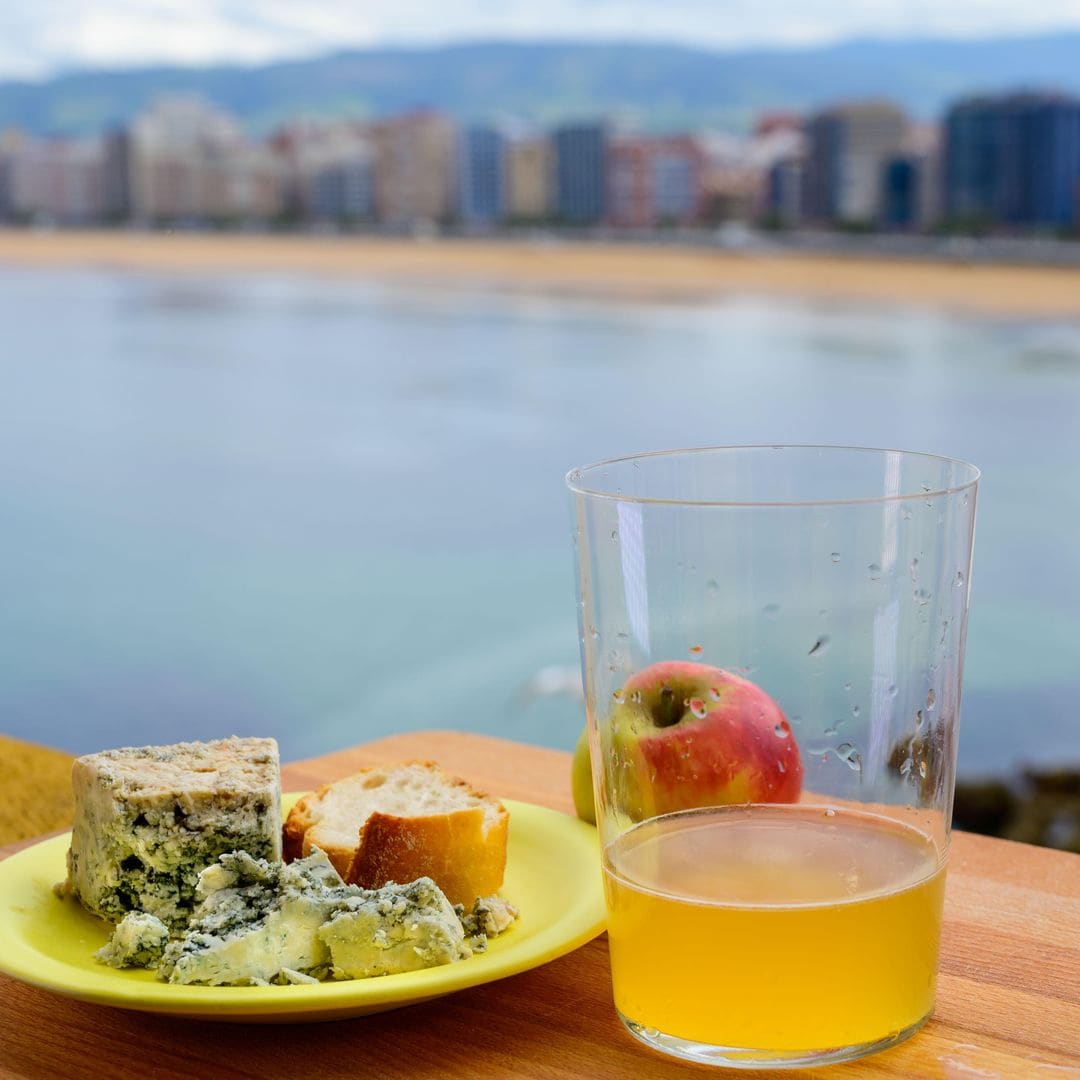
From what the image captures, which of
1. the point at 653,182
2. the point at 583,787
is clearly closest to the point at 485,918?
the point at 583,787

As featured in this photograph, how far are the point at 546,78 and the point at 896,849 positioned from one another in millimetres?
6834

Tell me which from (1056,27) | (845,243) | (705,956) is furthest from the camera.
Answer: (845,243)

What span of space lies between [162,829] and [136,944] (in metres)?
0.05

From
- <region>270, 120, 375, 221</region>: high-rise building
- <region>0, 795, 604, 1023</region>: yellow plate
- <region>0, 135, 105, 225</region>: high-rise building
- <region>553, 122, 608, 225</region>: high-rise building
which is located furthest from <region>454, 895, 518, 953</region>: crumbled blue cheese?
<region>0, 135, 105, 225</region>: high-rise building

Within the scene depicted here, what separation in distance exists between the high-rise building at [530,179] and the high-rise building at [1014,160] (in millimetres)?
2427

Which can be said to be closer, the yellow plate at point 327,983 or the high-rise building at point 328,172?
the yellow plate at point 327,983

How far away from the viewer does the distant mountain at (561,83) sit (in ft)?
19.4

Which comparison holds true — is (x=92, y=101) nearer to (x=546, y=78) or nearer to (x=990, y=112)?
(x=546, y=78)

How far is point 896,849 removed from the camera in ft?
1.49

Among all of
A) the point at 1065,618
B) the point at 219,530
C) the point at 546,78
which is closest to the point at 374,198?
the point at 546,78

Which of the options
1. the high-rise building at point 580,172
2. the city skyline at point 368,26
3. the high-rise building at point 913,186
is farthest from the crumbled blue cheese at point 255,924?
the high-rise building at point 580,172

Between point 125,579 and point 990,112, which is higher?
point 990,112

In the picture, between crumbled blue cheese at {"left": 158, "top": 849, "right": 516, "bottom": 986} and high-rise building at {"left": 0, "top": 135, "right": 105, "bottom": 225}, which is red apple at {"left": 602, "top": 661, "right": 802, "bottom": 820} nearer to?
crumbled blue cheese at {"left": 158, "top": 849, "right": 516, "bottom": 986}

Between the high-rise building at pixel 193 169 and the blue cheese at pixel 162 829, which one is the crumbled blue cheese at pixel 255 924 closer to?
the blue cheese at pixel 162 829
